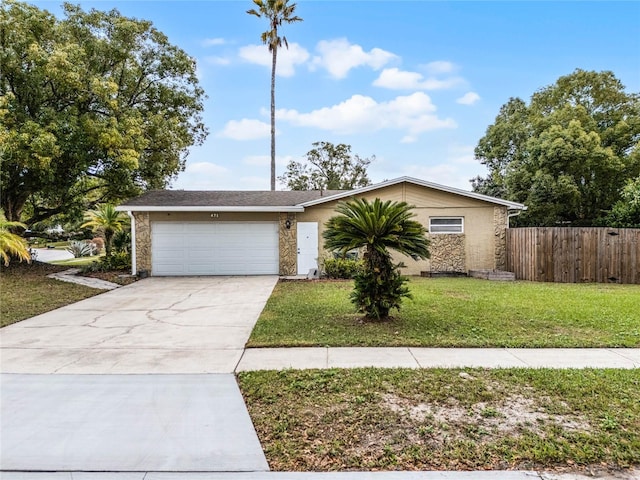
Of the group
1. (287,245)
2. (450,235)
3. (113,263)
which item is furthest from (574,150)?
(113,263)

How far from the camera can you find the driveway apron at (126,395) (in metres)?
2.88

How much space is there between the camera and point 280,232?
14617mm

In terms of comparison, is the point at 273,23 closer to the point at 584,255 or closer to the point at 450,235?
the point at 450,235

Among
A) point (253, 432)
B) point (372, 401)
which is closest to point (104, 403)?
point (253, 432)

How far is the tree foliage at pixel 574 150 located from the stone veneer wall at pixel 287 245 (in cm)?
1333

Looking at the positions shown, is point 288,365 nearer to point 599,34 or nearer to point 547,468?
point 547,468

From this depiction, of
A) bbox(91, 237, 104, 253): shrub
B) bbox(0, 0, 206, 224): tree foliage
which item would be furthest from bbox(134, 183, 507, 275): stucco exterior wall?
bbox(91, 237, 104, 253): shrub

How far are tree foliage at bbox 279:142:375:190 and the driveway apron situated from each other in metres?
25.7

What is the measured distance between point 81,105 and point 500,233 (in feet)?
52.2

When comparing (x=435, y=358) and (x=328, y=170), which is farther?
(x=328, y=170)

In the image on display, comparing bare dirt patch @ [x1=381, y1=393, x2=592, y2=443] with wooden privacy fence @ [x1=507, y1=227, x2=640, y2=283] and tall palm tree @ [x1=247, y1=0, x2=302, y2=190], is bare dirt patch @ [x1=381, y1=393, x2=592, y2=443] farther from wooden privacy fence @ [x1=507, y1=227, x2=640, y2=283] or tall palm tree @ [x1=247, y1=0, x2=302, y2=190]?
tall palm tree @ [x1=247, y1=0, x2=302, y2=190]

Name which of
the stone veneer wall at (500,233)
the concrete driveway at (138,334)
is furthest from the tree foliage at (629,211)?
the concrete driveway at (138,334)

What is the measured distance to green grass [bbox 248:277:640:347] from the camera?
5668 mm

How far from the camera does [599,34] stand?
13.0 meters
